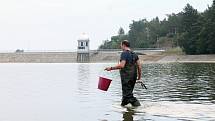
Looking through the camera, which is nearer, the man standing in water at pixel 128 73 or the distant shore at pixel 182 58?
the man standing in water at pixel 128 73

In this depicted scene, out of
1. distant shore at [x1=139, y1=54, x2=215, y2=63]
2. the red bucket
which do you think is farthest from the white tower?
the red bucket

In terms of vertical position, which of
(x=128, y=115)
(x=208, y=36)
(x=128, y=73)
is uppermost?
(x=208, y=36)

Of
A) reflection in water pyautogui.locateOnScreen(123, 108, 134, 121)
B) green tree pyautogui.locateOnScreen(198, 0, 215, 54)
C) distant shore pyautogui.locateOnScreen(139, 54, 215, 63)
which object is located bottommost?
reflection in water pyautogui.locateOnScreen(123, 108, 134, 121)

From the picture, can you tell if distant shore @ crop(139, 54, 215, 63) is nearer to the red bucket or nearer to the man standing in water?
the red bucket

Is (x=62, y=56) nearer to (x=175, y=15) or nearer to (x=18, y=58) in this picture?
(x=18, y=58)

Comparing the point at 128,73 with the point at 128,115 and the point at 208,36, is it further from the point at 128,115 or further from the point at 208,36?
the point at 208,36

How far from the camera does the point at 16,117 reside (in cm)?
1515

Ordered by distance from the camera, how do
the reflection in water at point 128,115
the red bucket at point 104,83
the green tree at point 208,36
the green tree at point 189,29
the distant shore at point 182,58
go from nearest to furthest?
the reflection in water at point 128,115
the red bucket at point 104,83
the distant shore at point 182,58
the green tree at point 208,36
the green tree at point 189,29

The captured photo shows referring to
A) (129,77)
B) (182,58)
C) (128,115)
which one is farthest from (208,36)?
(128,115)

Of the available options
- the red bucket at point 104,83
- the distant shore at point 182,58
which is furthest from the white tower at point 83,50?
the red bucket at point 104,83

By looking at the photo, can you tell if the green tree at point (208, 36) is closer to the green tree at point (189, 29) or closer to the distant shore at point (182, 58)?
the distant shore at point (182, 58)

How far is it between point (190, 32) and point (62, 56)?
57.0 m

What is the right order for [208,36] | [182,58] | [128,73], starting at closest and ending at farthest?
[128,73]
[208,36]
[182,58]

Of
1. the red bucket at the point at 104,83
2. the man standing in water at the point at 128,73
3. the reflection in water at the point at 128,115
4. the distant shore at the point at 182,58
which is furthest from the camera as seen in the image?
the distant shore at the point at 182,58
